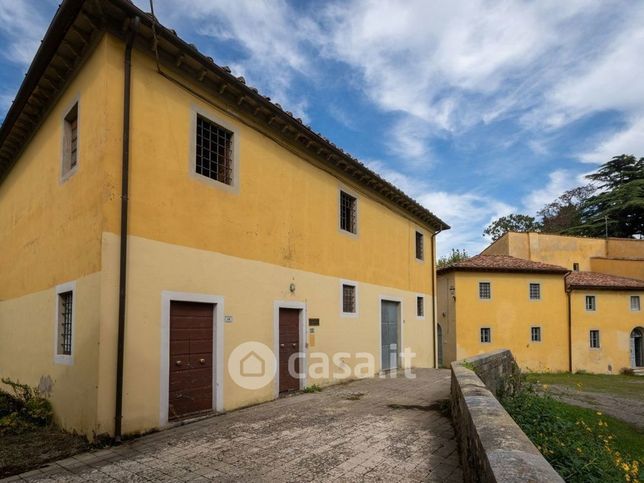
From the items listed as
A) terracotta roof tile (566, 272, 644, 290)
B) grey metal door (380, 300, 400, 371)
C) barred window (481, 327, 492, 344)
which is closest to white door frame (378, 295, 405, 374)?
grey metal door (380, 300, 400, 371)

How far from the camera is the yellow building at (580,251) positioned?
33.1 metres

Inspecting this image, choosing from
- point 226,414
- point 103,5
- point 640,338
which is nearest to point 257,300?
point 226,414

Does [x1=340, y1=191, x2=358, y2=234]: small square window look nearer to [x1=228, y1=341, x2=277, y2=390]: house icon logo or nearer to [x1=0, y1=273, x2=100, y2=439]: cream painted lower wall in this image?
[x1=228, y1=341, x2=277, y2=390]: house icon logo

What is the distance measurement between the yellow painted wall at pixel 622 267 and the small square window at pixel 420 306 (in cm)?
2338

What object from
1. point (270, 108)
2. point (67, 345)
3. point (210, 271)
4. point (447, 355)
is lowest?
point (447, 355)

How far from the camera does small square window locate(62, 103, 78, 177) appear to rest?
795 cm

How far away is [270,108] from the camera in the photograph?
9.27 m

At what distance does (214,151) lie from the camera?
856 cm

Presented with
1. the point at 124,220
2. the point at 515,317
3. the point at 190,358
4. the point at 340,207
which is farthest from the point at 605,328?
the point at 124,220

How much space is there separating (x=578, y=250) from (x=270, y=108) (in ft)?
110

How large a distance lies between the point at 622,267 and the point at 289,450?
35939mm

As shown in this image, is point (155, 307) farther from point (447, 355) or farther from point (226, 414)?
point (447, 355)

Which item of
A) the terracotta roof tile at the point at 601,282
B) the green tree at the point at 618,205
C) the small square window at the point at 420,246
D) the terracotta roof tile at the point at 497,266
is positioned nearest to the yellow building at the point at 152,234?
the small square window at the point at 420,246

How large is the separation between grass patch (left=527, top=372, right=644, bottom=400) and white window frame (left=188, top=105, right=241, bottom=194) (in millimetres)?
16625
